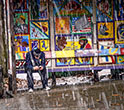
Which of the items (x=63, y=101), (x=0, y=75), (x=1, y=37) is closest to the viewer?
(x=63, y=101)

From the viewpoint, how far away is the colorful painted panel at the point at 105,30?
1124 centimetres

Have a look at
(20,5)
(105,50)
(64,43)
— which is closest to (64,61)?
(64,43)

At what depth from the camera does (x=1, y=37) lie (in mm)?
10773

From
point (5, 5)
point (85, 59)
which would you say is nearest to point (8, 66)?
point (5, 5)

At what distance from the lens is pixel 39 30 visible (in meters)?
11.1

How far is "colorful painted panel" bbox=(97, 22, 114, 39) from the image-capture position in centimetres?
1124

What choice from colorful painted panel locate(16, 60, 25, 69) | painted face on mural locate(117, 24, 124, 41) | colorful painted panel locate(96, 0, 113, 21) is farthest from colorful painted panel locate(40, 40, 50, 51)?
painted face on mural locate(117, 24, 124, 41)

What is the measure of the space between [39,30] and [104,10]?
2.88 meters

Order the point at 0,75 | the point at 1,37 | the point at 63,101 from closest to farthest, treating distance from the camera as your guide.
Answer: the point at 63,101 < the point at 0,75 < the point at 1,37

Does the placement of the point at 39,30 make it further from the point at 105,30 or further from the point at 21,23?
the point at 105,30

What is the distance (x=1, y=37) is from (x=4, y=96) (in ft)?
10.2

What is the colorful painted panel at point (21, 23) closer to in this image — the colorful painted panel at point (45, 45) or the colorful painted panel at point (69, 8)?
the colorful painted panel at point (45, 45)

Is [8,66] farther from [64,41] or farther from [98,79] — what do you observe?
[98,79]

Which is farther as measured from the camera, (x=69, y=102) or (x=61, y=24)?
(x=61, y=24)
